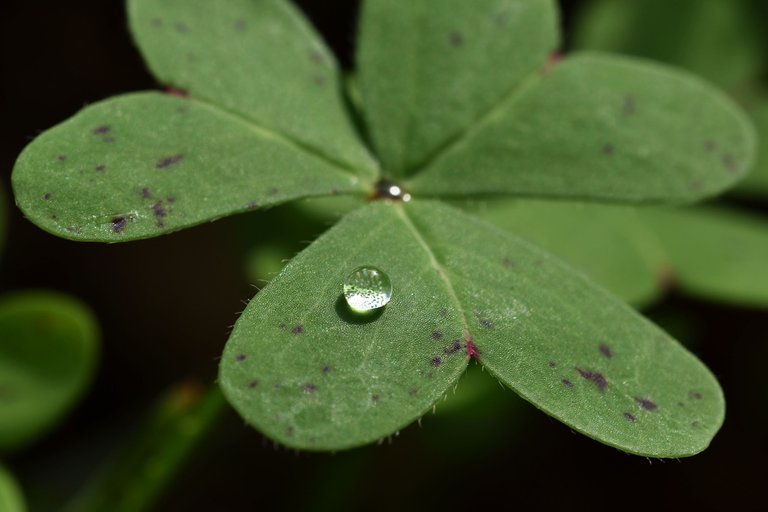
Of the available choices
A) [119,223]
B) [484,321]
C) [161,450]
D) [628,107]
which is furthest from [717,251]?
[119,223]

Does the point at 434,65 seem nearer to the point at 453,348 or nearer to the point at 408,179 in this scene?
the point at 408,179

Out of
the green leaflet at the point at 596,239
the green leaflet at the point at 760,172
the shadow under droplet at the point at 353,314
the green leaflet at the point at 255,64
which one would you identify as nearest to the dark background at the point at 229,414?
the green leaflet at the point at 596,239

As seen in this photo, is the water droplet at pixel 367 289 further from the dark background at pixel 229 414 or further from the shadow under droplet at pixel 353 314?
the dark background at pixel 229 414

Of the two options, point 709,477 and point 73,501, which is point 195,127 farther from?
point 709,477

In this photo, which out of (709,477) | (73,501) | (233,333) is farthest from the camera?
(709,477)

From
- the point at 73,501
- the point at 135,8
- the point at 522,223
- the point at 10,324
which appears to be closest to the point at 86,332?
the point at 10,324

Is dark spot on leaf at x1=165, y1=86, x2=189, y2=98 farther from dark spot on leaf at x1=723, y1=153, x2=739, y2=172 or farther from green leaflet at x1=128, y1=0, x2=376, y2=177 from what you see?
dark spot on leaf at x1=723, y1=153, x2=739, y2=172

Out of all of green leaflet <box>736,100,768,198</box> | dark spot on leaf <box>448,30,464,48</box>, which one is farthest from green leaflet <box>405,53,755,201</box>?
green leaflet <box>736,100,768,198</box>
